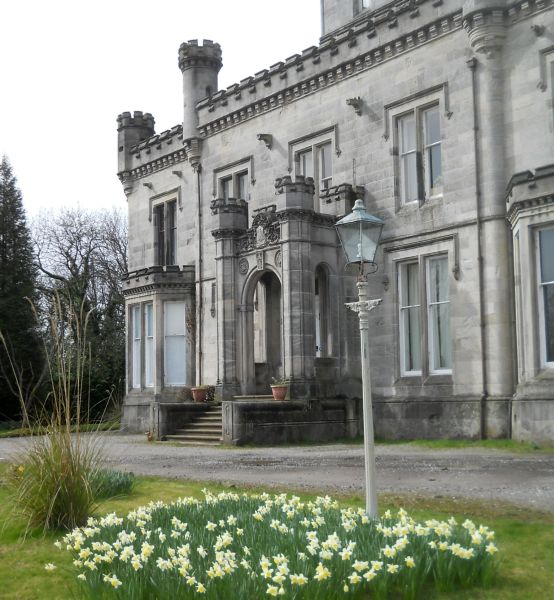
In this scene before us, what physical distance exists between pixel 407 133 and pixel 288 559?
53.9 feet

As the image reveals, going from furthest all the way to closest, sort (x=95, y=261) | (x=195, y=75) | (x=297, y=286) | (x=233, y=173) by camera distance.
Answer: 1. (x=95, y=261)
2. (x=195, y=75)
3. (x=233, y=173)
4. (x=297, y=286)

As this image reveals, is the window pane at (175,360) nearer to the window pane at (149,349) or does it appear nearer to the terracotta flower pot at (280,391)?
the window pane at (149,349)

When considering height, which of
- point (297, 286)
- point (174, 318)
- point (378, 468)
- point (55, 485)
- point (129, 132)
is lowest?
point (378, 468)

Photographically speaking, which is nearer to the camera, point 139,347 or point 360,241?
point 360,241

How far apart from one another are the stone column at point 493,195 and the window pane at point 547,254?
1.70 meters

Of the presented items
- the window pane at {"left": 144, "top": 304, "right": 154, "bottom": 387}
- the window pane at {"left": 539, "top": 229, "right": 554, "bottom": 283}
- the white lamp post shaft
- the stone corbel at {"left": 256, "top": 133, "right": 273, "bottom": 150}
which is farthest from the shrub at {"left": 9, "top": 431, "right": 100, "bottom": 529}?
the window pane at {"left": 144, "top": 304, "right": 154, "bottom": 387}

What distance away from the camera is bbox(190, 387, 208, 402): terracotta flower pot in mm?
23359

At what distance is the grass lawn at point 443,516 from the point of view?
19.7 ft

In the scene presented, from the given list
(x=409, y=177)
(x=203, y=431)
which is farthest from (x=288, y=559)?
(x=409, y=177)

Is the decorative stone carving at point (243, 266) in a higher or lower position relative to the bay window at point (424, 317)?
higher

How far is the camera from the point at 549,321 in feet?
53.2

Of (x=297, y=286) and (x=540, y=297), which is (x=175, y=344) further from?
(x=540, y=297)

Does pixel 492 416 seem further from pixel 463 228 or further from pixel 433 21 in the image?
pixel 433 21

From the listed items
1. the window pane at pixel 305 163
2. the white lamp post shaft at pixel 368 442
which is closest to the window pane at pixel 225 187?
the window pane at pixel 305 163
